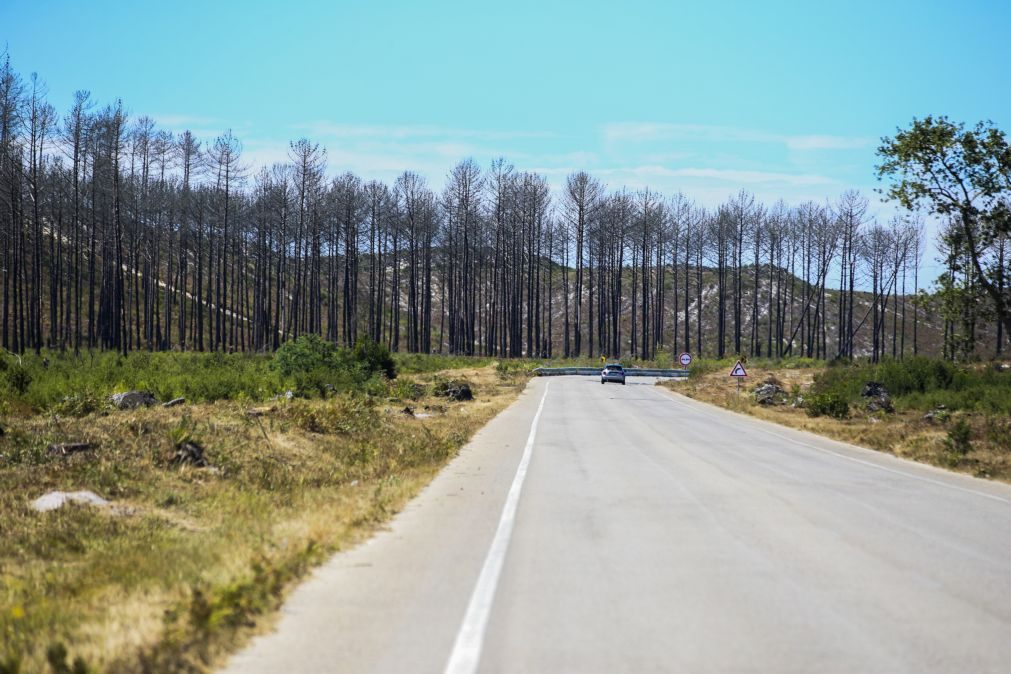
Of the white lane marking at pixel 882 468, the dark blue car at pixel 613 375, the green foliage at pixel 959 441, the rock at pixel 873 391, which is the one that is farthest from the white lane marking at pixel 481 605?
the dark blue car at pixel 613 375

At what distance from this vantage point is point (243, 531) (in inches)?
390

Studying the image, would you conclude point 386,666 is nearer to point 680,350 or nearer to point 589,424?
point 589,424

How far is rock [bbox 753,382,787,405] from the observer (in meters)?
40.8

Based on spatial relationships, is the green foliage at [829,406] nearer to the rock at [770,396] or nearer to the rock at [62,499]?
the rock at [770,396]

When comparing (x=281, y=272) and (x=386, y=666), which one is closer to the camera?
(x=386, y=666)

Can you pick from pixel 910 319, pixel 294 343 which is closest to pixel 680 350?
pixel 910 319

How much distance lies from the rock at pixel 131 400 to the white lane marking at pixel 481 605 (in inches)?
554

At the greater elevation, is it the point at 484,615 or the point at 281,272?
the point at 281,272

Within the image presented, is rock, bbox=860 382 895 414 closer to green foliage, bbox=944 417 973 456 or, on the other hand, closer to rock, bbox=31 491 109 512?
green foliage, bbox=944 417 973 456

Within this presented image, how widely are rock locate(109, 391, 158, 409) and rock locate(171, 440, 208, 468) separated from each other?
27.7 feet

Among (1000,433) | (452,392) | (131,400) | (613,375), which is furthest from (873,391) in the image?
(613,375)

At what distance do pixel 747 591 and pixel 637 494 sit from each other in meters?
5.74

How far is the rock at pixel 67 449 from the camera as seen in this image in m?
13.5

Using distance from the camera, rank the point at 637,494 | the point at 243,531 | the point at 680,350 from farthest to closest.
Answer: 1. the point at 680,350
2. the point at 637,494
3. the point at 243,531
